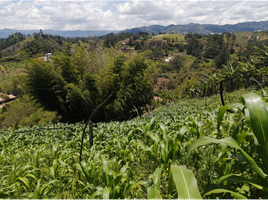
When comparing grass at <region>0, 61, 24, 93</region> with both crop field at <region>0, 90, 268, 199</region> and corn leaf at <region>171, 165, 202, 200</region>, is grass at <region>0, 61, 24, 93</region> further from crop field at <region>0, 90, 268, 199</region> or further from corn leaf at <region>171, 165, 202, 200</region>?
corn leaf at <region>171, 165, 202, 200</region>

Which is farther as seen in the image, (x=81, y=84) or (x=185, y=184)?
(x=81, y=84)

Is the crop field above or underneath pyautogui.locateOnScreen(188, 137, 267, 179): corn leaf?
underneath

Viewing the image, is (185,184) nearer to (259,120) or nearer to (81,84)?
(259,120)

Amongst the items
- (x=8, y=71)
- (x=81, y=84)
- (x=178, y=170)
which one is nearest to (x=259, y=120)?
(x=178, y=170)

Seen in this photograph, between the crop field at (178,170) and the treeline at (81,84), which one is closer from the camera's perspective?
the crop field at (178,170)

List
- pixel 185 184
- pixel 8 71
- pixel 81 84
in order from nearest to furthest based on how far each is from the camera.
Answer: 1. pixel 185 184
2. pixel 81 84
3. pixel 8 71

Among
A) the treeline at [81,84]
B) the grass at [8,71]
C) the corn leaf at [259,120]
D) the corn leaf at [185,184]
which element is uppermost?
the corn leaf at [259,120]

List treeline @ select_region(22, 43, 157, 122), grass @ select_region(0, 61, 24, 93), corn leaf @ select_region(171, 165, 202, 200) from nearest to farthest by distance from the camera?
corn leaf @ select_region(171, 165, 202, 200) < treeline @ select_region(22, 43, 157, 122) < grass @ select_region(0, 61, 24, 93)

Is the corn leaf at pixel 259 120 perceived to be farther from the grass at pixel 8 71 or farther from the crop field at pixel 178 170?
the grass at pixel 8 71

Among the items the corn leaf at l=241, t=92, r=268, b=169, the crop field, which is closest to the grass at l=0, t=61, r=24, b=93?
the crop field

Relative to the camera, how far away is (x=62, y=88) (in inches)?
366

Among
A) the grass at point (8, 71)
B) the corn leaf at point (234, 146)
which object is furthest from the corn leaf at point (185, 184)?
the grass at point (8, 71)

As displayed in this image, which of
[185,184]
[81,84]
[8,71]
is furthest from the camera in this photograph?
[8,71]

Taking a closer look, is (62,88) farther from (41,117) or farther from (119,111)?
(119,111)
